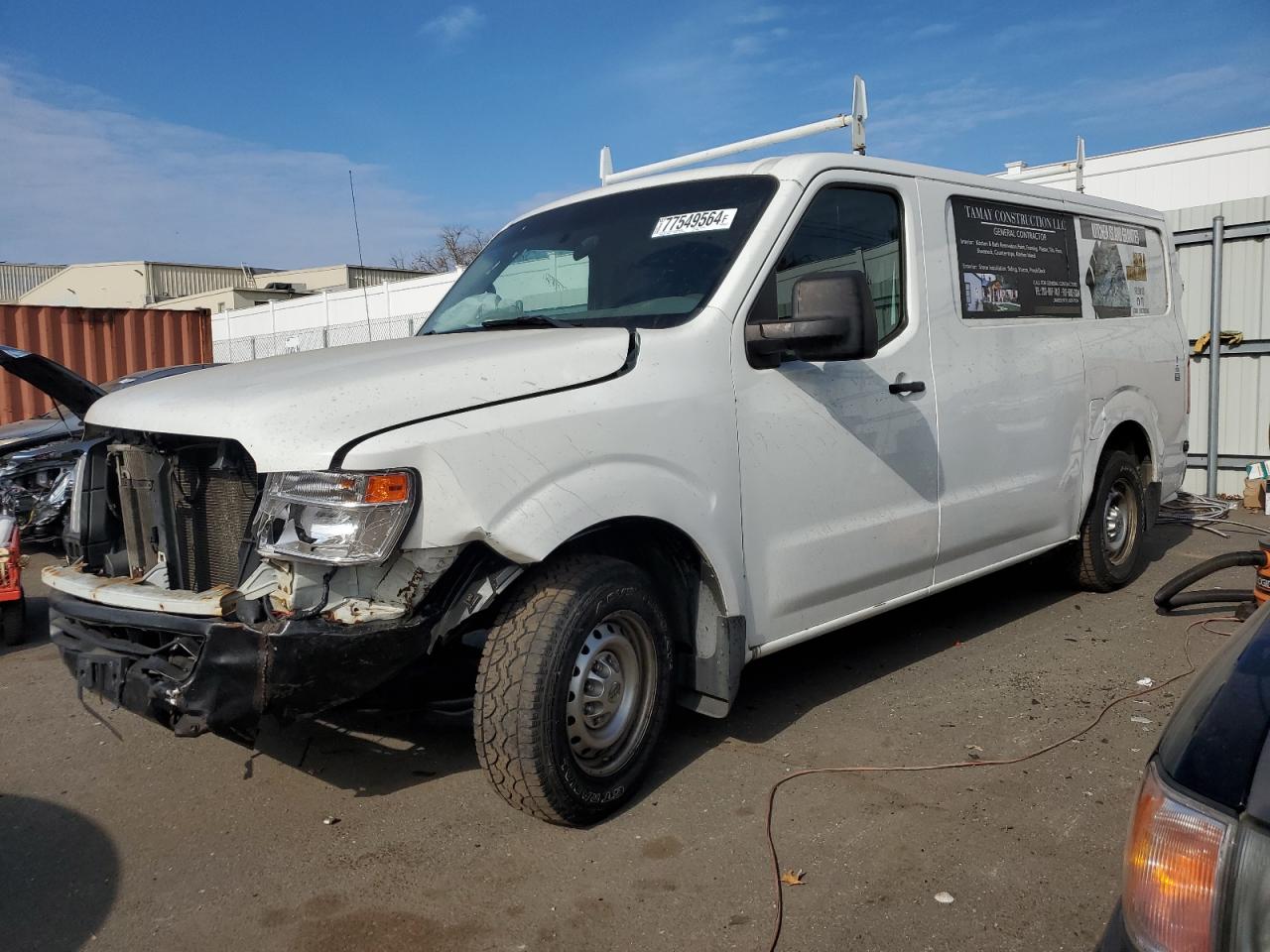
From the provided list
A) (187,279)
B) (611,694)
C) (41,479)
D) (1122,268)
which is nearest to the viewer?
(611,694)

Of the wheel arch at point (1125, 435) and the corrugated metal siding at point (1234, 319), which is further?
the corrugated metal siding at point (1234, 319)

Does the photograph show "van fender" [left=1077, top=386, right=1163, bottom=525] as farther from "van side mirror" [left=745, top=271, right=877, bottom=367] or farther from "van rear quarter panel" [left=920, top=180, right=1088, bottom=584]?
"van side mirror" [left=745, top=271, right=877, bottom=367]

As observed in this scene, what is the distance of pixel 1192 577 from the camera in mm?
5332

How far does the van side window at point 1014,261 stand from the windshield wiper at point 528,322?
1941 millimetres

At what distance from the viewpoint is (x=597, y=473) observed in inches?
123

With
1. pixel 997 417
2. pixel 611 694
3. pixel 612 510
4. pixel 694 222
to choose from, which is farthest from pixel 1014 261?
pixel 611 694

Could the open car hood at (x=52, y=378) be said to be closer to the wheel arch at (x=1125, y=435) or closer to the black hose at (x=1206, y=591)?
the wheel arch at (x=1125, y=435)

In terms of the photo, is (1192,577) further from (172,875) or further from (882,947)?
(172,875)

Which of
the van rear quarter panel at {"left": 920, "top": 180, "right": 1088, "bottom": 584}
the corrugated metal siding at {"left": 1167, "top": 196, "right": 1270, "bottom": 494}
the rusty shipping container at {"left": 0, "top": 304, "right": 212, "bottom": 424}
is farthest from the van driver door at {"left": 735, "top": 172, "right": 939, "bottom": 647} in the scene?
the rusty shipping container at {"left": 0, "top": 304, "right": 212, "bottom": 424}

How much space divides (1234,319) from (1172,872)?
9.55 m

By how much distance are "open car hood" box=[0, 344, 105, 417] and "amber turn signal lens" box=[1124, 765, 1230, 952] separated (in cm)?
371

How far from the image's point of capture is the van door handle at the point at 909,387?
4.12 metres

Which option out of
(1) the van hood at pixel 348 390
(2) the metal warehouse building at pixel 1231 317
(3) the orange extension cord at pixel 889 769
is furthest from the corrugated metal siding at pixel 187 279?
(3) the orange extension cord at pixel 889 769

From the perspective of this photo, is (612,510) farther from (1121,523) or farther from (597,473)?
(1121,523)
